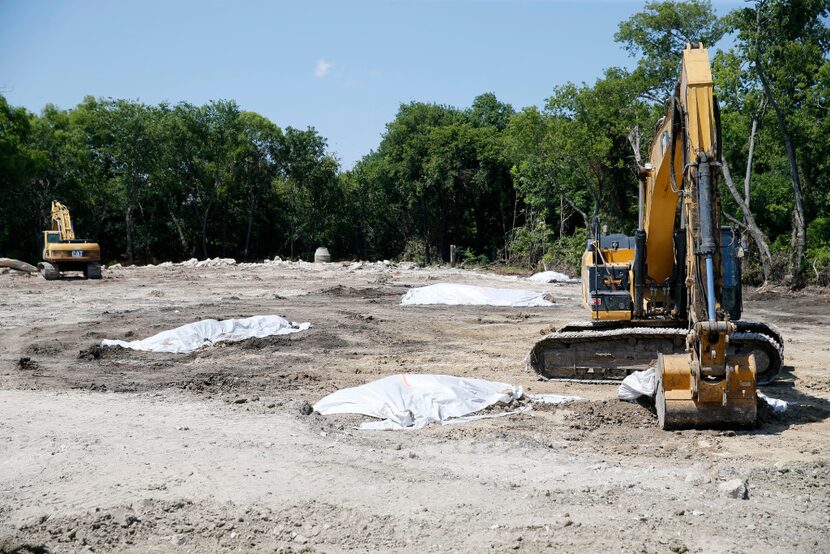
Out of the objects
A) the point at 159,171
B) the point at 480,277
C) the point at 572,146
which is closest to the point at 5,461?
the point at 480,277

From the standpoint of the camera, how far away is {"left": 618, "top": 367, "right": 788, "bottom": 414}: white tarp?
809 cm

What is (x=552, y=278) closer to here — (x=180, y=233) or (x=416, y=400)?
(x=416, y=400)

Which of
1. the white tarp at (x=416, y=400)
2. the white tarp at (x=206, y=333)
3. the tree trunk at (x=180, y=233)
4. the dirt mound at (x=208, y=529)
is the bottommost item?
the dirt mound at (x=208, y=529)

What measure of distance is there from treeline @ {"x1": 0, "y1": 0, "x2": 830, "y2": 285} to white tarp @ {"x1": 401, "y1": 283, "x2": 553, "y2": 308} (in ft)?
26.4

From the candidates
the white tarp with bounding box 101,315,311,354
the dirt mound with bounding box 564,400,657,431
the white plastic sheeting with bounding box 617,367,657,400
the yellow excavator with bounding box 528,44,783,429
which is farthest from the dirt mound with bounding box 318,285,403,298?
the white plastic sheeting with bounding box 617,367,657,400

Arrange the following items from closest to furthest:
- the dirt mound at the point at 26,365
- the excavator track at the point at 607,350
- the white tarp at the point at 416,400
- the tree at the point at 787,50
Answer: the white tarp at the point at 416,400, the excavator track at the point at 607,350, the dirt mound at the point at 26,365, the tree at the point at 787,50

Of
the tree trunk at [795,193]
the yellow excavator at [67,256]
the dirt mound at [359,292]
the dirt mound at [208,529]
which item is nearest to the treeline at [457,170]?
the tree trunk at [795,193]

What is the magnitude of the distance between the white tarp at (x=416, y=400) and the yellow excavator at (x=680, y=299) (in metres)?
1.80

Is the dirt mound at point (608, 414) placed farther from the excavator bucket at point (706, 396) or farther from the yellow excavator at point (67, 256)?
the yellow excavator at point (67, 256)

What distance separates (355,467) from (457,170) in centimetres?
3978

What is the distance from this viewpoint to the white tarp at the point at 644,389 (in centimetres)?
809

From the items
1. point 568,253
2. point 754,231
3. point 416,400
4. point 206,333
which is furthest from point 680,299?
point 568,253

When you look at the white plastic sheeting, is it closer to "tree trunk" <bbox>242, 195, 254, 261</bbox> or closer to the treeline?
the treeline

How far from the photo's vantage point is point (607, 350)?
34.0ft
